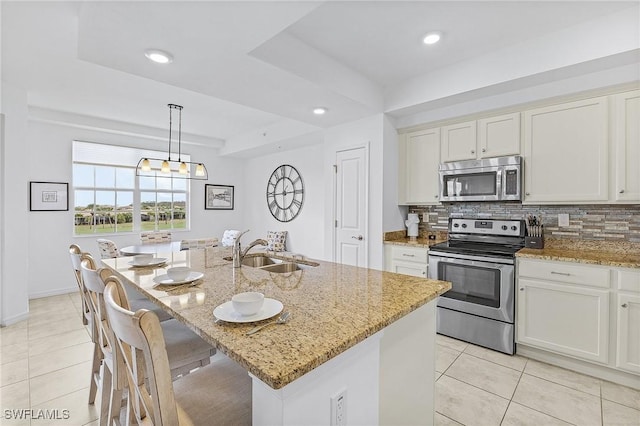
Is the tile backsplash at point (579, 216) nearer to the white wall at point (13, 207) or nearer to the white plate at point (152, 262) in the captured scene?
the white plate at point (152, 262)

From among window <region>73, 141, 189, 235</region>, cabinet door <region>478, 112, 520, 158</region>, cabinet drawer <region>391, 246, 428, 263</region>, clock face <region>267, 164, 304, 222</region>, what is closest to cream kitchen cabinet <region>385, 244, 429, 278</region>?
cabinet drawer <region>391, 246, 428, 263</region>

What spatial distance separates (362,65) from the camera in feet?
9.37

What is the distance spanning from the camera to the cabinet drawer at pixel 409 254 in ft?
10.5

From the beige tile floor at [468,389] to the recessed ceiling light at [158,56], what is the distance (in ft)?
8.03

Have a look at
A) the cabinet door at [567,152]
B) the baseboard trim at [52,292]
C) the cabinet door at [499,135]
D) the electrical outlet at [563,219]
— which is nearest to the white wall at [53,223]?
the baseboard trim at [52,292]

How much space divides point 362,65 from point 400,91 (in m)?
0.61

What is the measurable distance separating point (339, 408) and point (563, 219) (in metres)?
2.97

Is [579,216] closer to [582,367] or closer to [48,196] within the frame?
[582,367]

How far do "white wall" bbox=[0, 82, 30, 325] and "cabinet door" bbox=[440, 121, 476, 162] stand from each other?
4833 mm

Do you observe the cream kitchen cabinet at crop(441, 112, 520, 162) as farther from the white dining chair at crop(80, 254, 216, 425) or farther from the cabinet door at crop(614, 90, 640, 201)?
the white dining chair at crop(80, 254, 216, 425)

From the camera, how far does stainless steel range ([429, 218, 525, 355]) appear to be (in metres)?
2.67

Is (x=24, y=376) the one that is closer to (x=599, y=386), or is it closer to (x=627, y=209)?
(x=599, y=386)

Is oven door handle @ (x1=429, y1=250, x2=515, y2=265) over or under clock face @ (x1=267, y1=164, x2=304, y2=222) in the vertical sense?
under

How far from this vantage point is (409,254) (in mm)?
3297
